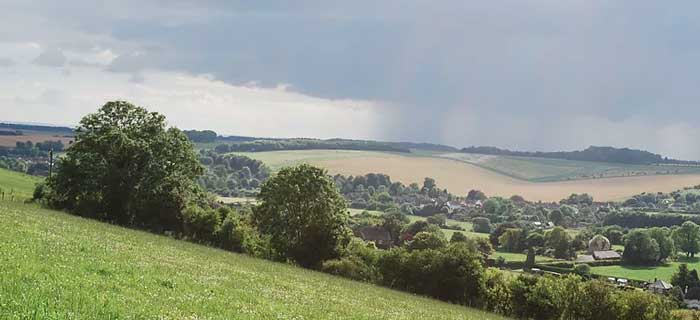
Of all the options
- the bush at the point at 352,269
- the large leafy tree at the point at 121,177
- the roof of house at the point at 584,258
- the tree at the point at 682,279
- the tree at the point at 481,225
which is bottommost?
the tree at the point at 481,225

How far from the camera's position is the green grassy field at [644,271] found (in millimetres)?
98875

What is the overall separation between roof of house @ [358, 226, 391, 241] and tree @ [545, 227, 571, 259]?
3447cm

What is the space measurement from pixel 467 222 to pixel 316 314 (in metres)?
A: 171

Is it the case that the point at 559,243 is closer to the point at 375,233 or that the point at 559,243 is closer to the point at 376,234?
the point at 376,234

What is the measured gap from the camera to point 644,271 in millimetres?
105375

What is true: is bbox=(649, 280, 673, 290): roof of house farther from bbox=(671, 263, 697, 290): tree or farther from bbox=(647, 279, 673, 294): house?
bbox=(671, 263, 697, 290): tree

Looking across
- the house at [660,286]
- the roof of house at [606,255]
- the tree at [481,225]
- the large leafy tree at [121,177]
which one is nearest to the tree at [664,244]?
the roof of house at [606,255]

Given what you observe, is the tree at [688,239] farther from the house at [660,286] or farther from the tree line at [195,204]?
the tree line at [195,204]

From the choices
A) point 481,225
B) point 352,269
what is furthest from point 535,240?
point 352,269

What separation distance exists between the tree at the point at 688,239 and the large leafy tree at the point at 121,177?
102 m

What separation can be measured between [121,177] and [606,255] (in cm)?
9167

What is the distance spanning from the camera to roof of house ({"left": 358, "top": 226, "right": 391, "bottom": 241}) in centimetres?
12694

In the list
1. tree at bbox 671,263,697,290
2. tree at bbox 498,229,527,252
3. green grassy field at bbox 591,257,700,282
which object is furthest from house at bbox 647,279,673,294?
tree at bbox 498,229,527,252

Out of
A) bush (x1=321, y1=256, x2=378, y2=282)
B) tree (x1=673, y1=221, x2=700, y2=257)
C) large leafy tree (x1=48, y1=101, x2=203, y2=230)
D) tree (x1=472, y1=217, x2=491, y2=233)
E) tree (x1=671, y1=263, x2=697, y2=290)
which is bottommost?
tree (x1=472, y1=217, x2=491, y2=233)
